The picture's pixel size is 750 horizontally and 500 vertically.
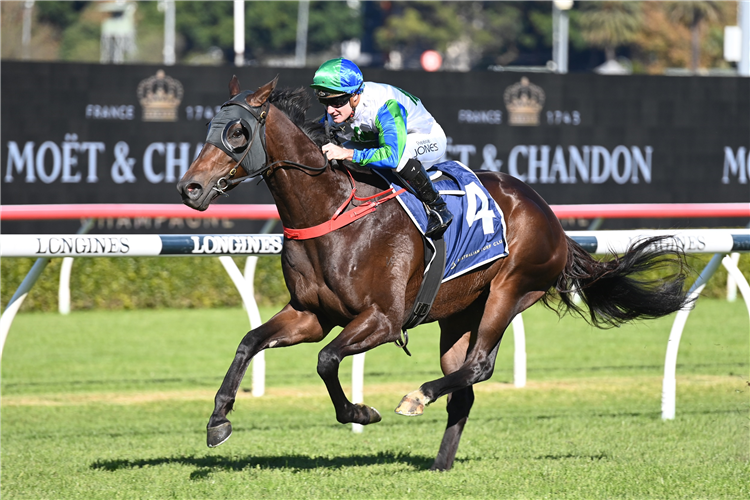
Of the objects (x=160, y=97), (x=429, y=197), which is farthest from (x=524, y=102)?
(x=429, y=197)

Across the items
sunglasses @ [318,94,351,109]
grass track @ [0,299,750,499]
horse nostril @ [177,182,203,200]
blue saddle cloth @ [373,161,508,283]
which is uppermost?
sunglasses @ [318,94,351,109]

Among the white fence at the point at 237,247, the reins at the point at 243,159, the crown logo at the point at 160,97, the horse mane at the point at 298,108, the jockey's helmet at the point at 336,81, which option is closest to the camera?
the reins at the point at 243,159

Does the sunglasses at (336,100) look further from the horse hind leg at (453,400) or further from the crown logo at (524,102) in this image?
the crown logo at (524,102)

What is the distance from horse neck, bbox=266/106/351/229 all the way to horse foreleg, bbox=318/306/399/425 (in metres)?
0.44

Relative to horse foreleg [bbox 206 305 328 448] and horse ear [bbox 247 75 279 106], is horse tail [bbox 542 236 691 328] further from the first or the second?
horse ear [bbox 247 75 279 106]

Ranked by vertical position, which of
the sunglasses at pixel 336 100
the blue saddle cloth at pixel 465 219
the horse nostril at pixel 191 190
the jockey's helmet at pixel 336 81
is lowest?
the blue saddle cloth at pixel 465 219

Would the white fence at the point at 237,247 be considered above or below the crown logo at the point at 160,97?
below

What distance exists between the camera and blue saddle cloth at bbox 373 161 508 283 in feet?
13.9

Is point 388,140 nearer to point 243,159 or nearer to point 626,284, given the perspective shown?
point 243,159

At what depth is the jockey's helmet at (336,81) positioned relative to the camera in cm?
399

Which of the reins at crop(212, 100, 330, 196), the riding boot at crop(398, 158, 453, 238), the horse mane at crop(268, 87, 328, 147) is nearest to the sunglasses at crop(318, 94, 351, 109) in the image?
the horse mane at crop(268, 87, 328, 147)

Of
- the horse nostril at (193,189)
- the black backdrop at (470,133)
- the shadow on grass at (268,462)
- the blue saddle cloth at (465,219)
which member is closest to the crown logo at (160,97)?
the black backdrop at (470,133)

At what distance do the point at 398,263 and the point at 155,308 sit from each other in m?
6.65

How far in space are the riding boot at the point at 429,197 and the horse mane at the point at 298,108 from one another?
1.23 ft
